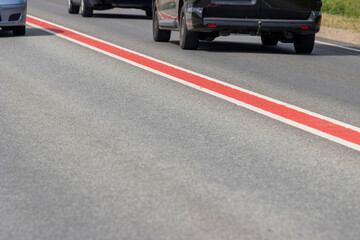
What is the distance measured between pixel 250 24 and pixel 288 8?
26.0 inches

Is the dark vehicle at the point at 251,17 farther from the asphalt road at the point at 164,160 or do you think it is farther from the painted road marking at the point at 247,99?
the asphalt road at the point at 164,160

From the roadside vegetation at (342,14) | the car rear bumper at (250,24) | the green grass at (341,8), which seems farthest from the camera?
the green grass at (341,8)

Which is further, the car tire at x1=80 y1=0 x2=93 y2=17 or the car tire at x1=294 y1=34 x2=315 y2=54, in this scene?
the car tire at x1=80 y1=0 x2=93 y2=17

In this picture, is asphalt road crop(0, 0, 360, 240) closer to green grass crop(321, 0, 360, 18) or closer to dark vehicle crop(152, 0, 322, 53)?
dark vehicle crop(152, 0, 322, 53)

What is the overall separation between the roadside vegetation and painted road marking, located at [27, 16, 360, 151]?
9336mm

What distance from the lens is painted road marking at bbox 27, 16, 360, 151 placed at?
26.1ft

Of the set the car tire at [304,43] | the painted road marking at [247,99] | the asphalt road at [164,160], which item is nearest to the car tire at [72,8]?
the painted road marking at [247,99]

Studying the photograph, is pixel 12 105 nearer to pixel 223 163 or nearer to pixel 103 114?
pixel 103 114

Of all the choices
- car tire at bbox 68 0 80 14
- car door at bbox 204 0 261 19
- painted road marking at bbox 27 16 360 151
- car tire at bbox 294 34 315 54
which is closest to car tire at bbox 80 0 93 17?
car tire at bbox 68 0 80 14

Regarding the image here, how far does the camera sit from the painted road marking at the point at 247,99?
797 cm

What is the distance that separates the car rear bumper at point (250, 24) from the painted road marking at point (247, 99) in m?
1.05

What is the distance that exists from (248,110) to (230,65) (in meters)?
4.63

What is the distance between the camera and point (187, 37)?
15.8 metres

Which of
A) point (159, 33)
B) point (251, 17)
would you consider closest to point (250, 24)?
point (251, 17)
